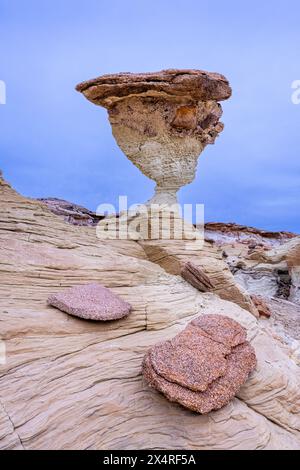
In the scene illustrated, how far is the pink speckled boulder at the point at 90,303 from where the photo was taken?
4.82m

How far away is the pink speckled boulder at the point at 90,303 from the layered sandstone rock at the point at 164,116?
1038cm

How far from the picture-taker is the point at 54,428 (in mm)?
3537

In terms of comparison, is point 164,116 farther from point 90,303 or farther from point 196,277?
point 90,303

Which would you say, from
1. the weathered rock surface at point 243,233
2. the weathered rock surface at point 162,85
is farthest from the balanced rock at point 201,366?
the weathered rock surface at point 243,233

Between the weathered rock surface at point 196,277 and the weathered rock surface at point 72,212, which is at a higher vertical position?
the weathered rock surface at point 72,212

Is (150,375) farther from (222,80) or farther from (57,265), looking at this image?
(222,80)

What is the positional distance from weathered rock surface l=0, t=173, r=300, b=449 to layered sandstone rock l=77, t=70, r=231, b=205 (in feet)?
30.0

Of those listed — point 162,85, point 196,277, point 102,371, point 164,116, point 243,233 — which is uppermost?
point 162,85

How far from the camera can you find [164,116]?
15.1 m

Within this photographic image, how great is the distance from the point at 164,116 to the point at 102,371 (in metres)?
12.3

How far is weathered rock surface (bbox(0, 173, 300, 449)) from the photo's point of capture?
3648 millimetres

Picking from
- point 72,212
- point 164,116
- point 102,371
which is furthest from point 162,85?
point 102,371

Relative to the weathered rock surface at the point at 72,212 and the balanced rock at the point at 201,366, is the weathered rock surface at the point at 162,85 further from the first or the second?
the balanced rock at the point at 201,366
